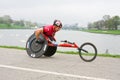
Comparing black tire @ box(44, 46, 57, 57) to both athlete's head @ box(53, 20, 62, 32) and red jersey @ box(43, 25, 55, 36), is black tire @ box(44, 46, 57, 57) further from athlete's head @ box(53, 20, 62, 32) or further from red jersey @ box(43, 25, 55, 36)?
athlete's head @ box(53, 20, 62, 32)

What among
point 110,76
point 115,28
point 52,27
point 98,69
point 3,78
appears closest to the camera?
point 3,78

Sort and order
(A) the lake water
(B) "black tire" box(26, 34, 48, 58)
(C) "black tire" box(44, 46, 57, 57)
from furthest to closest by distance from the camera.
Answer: (A) the lake water
(C) "black tire" box(44, 46, 57, 57)
(B) "black tire" box(26, 34, 48, 58)

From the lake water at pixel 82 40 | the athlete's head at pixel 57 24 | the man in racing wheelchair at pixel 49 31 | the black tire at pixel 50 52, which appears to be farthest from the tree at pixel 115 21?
the athlete's head at pixel 57 24

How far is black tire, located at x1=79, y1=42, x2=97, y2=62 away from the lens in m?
9.76

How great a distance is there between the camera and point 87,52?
9.66 m

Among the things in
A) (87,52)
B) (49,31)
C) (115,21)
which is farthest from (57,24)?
(115,21)

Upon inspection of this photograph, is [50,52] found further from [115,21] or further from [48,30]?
[115,21]

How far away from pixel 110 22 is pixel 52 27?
139165 millimetres

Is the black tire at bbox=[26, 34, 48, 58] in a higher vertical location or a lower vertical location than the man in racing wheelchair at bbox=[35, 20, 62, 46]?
lower

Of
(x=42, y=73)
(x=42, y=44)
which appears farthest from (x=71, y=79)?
(x=42, y=44)

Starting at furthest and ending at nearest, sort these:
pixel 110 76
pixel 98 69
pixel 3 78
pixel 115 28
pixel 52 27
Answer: pixel 115 28
pixel 52 27
pixel 98 69
pixel 110 76
pixel 3 78

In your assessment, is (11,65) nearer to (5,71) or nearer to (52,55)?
(5,71)

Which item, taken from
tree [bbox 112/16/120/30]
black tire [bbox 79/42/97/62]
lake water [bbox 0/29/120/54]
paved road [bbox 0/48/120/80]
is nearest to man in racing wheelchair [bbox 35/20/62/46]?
black tire [bbox 79/42/97/62]

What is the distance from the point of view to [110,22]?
5792 inches
